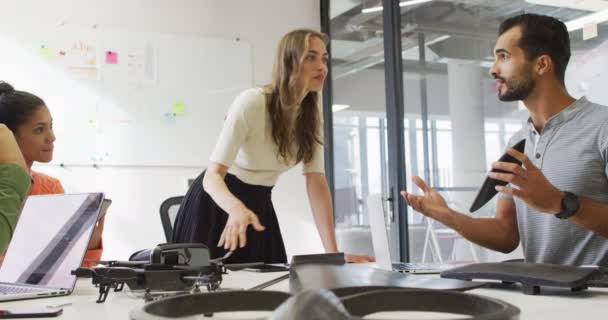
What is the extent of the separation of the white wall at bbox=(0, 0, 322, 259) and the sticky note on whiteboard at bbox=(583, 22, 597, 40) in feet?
7.85

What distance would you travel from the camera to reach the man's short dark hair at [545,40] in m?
1.62

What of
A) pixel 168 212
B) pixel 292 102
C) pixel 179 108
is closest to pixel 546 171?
pixel 292 102

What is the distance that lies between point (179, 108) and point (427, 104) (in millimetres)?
1678

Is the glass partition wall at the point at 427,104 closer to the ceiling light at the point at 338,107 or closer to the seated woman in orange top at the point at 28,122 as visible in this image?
the ceiling light at the point at 338,107

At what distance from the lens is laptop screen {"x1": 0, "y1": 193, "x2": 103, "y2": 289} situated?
1.11 meters

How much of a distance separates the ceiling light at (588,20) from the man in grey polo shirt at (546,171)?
85 cm

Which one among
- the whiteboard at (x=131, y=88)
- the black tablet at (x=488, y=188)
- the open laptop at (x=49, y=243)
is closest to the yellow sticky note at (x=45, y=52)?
the whiteboard at (x=131, y=88)

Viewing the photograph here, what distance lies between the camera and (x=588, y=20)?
240 cm

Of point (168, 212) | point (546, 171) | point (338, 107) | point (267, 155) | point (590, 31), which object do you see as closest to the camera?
point (546, 171)

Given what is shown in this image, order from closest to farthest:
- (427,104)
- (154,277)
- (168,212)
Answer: (154,277) → (168,212) → (427,104)

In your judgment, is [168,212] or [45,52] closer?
[168,212]

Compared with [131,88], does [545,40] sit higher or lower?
lower

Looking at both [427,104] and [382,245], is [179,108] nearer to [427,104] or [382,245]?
[427,104]

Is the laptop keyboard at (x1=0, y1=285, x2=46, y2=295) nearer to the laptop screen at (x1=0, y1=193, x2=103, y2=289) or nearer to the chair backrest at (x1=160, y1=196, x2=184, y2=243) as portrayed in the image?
the laptop screen at (x1=0, y1=193, x2=103, y2=289)
